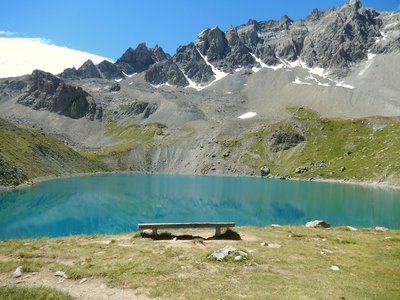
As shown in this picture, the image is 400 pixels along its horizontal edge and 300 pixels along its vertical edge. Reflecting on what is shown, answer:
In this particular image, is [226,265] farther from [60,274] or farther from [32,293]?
[32,293]

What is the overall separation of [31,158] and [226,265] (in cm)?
13124

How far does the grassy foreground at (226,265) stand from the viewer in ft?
52.5

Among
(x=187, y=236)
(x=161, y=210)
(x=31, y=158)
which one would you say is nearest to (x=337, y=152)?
(x=161, y=210)

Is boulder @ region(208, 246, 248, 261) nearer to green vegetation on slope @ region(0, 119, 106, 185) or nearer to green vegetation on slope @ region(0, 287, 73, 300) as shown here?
green vegetation on slope @ region(0, 287, 73, 300)

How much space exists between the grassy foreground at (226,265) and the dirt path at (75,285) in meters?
0.40

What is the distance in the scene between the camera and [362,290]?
16.4 m

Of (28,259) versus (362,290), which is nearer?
(362,290)

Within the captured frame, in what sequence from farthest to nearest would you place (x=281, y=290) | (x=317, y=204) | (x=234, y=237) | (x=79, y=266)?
(x=317, y=204) < (x=234, y=237) < (x=79, y=266) < (x=281, y=290)

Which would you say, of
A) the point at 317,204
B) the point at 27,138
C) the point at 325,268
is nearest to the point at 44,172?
the point at 27,138

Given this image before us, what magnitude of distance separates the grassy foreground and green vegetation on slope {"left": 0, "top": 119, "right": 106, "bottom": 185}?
86.7m

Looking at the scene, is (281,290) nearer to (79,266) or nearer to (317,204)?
(79,266)

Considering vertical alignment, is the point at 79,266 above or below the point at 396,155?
below

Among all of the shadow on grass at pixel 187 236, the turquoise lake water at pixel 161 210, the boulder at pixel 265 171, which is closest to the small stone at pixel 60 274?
the shadow on grass at pixel 187 236

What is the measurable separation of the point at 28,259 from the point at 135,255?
5703mm
